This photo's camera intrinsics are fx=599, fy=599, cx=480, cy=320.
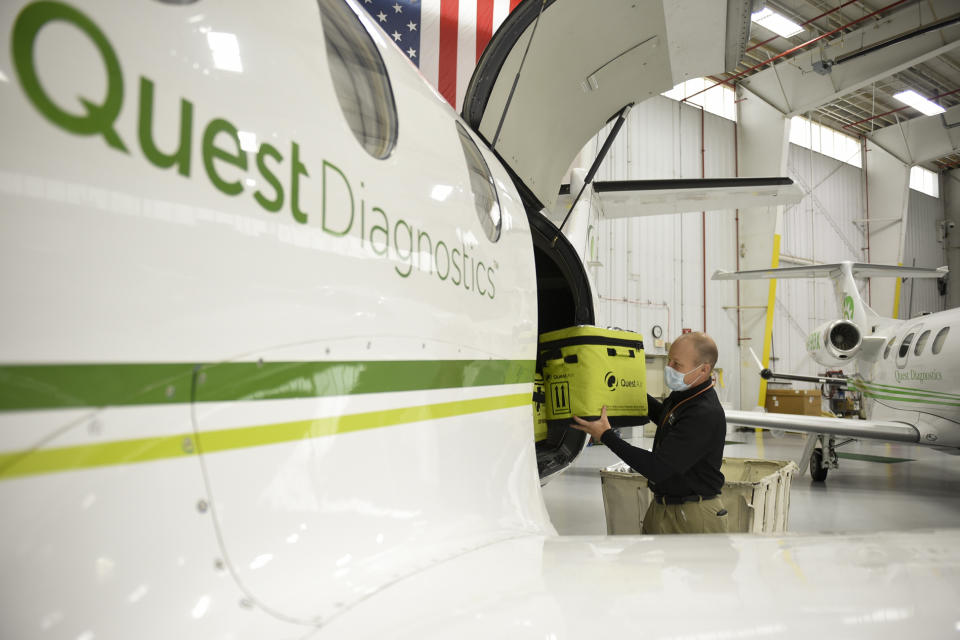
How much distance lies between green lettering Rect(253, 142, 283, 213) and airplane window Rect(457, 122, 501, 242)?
1.00 metres

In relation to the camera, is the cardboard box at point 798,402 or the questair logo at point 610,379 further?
the cardboard box at point 798,402

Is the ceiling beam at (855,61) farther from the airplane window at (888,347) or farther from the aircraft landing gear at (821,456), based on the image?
the aircraft landing gear at (821,456)

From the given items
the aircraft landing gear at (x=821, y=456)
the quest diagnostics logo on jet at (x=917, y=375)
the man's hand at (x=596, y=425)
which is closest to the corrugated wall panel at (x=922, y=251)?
the quest diagnostics logo on jet at (x=917, y=375)

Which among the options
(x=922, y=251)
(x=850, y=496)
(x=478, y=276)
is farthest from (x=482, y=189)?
(x=922, y=251)

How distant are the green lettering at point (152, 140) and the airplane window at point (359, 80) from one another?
19.6 inches

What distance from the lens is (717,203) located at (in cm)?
529

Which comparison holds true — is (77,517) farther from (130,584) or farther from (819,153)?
(819,153)

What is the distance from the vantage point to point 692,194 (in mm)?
5195

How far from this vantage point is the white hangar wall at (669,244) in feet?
53.3

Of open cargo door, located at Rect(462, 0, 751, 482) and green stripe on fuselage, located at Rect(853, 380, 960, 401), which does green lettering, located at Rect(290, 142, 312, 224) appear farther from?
green stripe on fuselage, located at Rect(853, 380, 960, 401)

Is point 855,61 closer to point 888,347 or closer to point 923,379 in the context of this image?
point 888,347

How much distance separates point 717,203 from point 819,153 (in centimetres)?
2024

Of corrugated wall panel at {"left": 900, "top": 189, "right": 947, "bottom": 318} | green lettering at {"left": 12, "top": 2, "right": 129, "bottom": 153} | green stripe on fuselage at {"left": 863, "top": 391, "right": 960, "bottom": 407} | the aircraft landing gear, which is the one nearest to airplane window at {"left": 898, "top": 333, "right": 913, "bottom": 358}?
green stripe on fuselage at {"left": 863, "top": 391, "right": 960, "bottom": 407}

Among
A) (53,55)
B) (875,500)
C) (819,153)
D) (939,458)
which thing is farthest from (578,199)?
(819,153)
